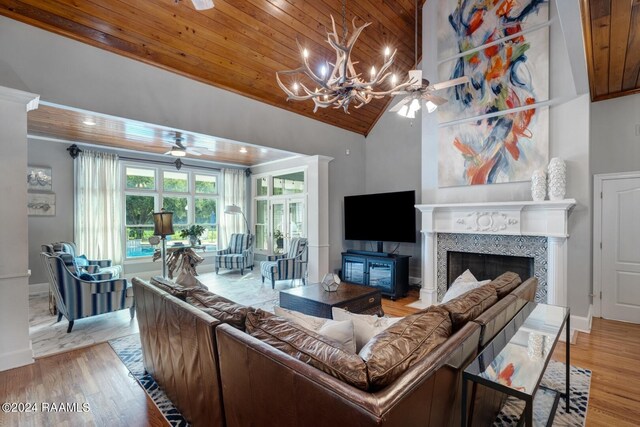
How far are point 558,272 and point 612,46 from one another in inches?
95.6

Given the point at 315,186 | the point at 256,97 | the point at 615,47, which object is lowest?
the point at 315,186

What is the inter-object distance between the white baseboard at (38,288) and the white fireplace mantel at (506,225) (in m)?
6.66

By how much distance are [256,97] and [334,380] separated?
14.6 ft

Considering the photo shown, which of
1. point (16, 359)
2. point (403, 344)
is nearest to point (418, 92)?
point (403, 344)

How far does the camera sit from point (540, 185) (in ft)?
12.1

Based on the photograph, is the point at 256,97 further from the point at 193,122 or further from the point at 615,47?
A: the point at 615,47

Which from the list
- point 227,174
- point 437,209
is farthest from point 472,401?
point 227,174

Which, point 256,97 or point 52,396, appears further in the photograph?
point 256,97

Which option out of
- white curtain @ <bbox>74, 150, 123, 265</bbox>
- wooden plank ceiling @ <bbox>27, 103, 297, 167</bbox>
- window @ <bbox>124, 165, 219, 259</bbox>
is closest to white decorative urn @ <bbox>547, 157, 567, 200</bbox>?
wooden plank ceiling @ <bbox>27, 103, 297, 167</bbox>

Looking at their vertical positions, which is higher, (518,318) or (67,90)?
(67,90)

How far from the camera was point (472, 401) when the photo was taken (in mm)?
1456

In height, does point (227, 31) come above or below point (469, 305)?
above

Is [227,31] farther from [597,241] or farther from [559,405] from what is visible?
[597,241]

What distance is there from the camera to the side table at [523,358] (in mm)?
1259
